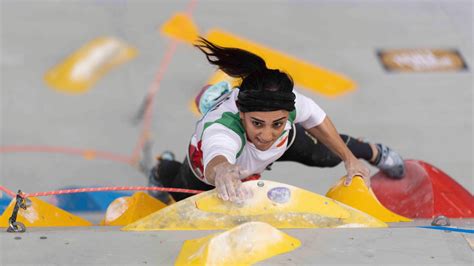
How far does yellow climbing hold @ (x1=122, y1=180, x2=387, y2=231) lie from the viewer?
136 inches

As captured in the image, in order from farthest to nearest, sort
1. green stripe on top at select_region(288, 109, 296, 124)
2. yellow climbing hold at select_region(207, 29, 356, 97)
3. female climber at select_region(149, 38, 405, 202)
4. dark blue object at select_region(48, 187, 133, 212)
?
yellow climbing hold at select_region(207, 29, 356, 97)
dark blue object at select_region(48, 187, 133, 212)
green stripe on top at select_region(288, 109, 296, 124)
female climber at select_region(149, 38, 405, 202)

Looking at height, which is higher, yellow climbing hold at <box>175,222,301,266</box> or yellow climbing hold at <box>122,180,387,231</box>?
yellow climbing hold at <box>122,180,387,231</box>

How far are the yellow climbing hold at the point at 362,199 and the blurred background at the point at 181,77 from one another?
69.7 inches

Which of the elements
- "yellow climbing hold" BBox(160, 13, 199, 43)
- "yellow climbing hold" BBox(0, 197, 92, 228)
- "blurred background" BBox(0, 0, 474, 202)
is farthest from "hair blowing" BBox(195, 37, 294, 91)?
"yellow climbing hold" BBox(160, 13, 199, 43)

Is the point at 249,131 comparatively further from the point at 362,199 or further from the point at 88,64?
the point at 88,64

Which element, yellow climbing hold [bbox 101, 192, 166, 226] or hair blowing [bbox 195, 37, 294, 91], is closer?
hair blowing [bbox 195, 37, 294, 91]

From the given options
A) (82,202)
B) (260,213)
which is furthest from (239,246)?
(82,202)

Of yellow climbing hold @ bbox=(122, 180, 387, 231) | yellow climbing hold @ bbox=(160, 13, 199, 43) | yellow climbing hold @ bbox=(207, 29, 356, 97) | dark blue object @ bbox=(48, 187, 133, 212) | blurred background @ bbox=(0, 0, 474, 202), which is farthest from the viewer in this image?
yellow climbing hold @ bbox=(160, 13, 199, 43)

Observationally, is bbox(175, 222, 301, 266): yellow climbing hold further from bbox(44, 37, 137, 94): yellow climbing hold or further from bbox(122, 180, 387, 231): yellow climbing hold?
bbox(44, 37, 137, 94): yellow climbing hold

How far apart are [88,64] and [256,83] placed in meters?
4.01

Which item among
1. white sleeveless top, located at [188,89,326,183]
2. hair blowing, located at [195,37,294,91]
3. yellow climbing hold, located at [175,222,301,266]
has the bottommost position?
yellow climbing hold, located at [175,222,301,266]

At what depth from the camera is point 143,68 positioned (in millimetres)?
7562

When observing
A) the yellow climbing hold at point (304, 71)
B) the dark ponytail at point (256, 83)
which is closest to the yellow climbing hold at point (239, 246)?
the dark ponytail at point (256, 83)

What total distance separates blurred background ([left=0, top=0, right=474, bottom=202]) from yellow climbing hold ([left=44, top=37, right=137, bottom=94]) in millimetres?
12
